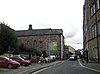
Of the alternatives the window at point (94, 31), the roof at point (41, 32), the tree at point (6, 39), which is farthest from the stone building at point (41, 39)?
the window at point (94, 31)

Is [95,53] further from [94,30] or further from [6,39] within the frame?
[6,39]

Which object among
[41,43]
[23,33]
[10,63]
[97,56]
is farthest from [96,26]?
[23,33]

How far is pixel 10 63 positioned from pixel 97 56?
43.3ft

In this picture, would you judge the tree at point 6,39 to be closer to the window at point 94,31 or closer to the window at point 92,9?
the window at point 92,9

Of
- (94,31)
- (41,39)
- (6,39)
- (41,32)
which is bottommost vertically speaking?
(94,31)

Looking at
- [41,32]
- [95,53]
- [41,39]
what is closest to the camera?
[95,53]

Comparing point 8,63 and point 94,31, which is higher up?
point 94,31

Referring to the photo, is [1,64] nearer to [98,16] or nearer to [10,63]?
[10,63]

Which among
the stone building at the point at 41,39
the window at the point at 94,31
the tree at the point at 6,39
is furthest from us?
the stone building at the point at 41,39

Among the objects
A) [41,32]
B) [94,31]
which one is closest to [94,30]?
[94,31]

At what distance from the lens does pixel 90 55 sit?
41.6 meters

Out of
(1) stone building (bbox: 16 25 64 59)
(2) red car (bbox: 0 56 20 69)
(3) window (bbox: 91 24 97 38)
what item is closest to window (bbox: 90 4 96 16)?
(3) window (bbox: 91 24 97 38)

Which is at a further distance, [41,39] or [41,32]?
[41,32]

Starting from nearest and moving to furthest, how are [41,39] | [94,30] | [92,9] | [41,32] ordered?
1. [94,30]
2. [92,9]
3. [41,39]
4. [41,32]
